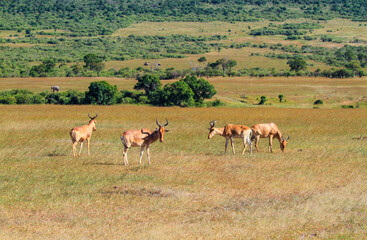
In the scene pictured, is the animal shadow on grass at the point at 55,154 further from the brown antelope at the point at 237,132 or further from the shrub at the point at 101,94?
the shrub at the point at 101,94

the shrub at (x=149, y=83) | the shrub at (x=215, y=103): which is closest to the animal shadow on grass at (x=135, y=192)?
the shrub at (x=215, y=103)

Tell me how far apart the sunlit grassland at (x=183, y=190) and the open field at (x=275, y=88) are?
107 ft

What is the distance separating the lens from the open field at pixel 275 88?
6116cm

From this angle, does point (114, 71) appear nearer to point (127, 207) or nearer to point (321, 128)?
point (321, 128)

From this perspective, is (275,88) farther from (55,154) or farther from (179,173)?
(179,173)

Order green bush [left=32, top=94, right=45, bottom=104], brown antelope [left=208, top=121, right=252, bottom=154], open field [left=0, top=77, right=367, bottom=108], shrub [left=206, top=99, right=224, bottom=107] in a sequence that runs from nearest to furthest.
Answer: brown antelope [left=208, top=121, right=252, bottom=154]
green bush [left=32, top=94, right=45, bottom=104]
shrub [left=206, top=99, right=224, bottom=107]
open field [left=0, top=77, right=367, bottom=108]

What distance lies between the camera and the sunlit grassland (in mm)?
12547

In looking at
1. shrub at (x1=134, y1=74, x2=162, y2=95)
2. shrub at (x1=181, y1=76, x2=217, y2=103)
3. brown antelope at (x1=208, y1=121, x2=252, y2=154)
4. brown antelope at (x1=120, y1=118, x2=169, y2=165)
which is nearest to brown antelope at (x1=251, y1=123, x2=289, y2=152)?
brown antelope at (x1=208, y1=121, x2=252, y2=154)

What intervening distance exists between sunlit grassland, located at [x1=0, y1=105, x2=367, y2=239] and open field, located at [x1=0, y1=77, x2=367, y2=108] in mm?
32749

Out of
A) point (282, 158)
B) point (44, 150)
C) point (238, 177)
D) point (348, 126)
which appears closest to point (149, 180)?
point (238, 177)

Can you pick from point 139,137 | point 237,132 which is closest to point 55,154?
point 139,137

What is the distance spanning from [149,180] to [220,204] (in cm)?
350

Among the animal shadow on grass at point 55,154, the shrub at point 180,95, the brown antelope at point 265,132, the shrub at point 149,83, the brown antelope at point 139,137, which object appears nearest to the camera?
the brown antelope at point 139,137

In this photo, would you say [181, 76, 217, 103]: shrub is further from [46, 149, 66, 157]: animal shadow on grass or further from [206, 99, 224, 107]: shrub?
[46, 149, 66, 157]: animal shadow on grass
